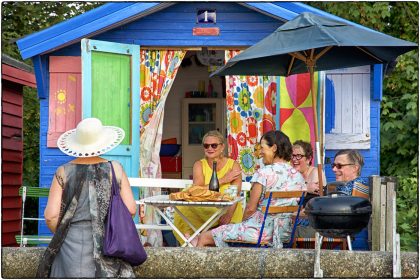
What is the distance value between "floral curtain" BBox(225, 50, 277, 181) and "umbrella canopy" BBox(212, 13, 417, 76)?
112cm

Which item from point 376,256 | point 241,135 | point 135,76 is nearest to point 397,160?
point 241,135

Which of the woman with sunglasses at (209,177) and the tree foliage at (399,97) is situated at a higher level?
the tree foliage at (399,97)

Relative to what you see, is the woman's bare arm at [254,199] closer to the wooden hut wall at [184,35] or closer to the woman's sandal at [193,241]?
the woman's sandal at [193,241]

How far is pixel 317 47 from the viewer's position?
22.2 feet

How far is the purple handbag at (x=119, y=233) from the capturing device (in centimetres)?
527

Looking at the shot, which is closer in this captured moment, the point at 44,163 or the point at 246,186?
the point at 246,186

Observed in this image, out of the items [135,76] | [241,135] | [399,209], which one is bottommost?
[399,209]

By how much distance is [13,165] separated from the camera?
11922mm

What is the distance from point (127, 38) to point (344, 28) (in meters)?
3.08

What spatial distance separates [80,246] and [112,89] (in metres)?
4.07

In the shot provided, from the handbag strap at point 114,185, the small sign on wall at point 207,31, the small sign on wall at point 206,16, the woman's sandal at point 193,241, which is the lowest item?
the woman's sandal at point 193,241

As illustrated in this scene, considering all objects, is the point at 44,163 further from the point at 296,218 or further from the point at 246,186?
the point at 296,218

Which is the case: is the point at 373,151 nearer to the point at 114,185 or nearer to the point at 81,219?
the point at 114,185

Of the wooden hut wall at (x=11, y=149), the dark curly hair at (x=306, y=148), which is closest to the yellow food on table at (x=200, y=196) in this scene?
the dark curly hair at (x=306, y=148)
